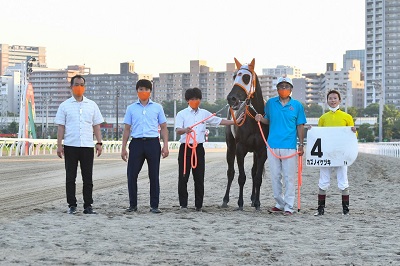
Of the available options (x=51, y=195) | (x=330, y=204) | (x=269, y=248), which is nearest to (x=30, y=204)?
(x=51, y=195)

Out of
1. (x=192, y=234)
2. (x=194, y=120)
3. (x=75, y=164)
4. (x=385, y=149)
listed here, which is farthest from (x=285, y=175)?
(x=385, y=149)

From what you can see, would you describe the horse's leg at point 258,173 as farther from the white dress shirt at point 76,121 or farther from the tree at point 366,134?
the tree at point 366,134

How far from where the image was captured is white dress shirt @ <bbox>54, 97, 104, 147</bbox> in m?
11.4

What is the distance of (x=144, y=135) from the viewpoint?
11.6m

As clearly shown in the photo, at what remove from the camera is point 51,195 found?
14.8m

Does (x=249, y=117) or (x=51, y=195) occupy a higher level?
(x=249, y=117)

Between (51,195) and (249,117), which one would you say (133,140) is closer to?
(249,117)

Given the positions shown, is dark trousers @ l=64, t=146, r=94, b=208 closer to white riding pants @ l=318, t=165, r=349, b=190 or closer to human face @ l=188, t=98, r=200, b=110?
human face @ l=188, t=98, r=200, b=110

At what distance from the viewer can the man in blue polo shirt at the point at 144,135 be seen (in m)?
11.6

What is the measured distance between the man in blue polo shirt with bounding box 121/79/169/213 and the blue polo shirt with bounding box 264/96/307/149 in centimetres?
154

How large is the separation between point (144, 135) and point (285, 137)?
197 cm

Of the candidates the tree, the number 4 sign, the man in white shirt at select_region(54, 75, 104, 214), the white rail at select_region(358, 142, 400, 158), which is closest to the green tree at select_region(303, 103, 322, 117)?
the tree

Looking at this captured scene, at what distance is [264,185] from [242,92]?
285 inches

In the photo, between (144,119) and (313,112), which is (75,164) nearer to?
(144,119)
